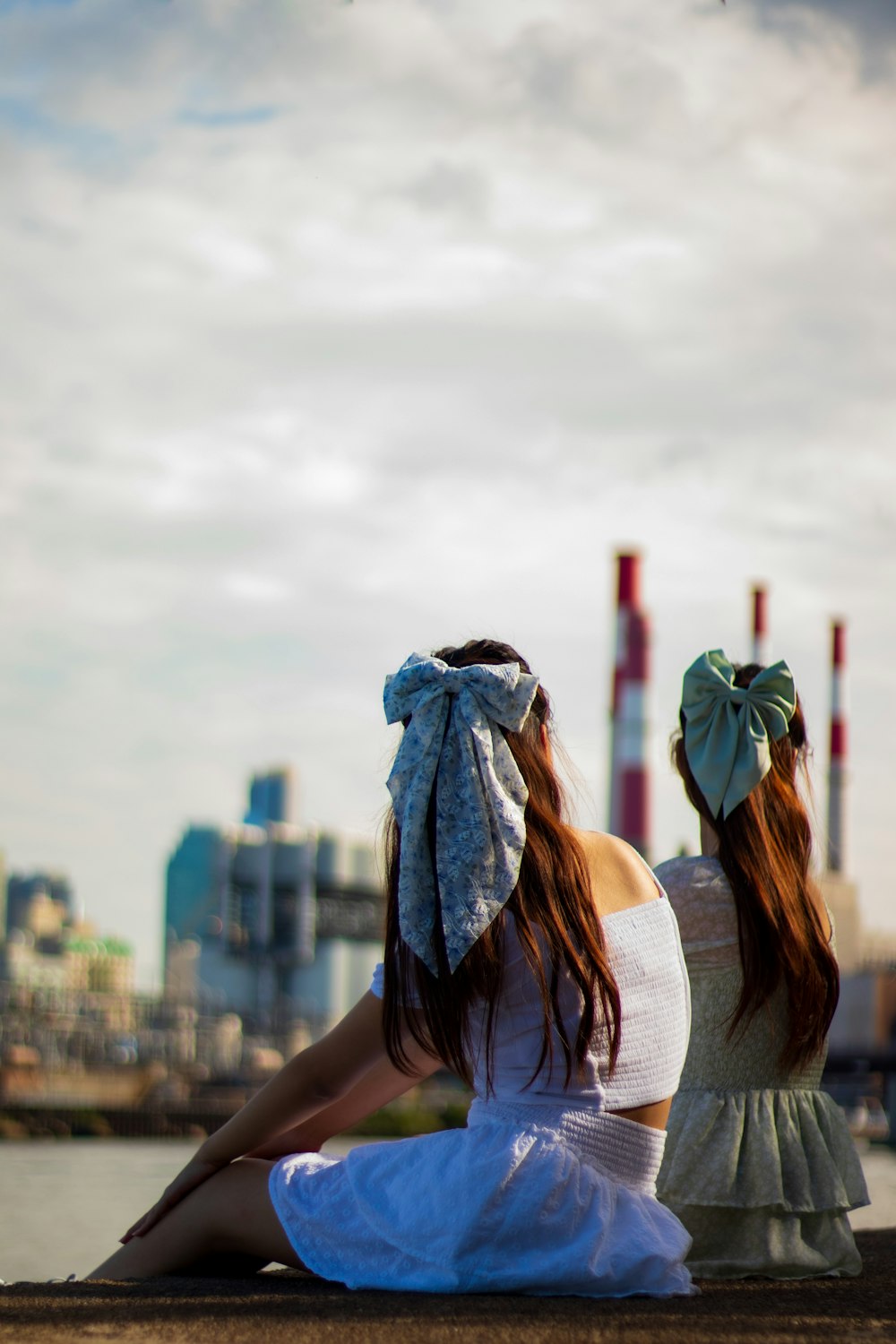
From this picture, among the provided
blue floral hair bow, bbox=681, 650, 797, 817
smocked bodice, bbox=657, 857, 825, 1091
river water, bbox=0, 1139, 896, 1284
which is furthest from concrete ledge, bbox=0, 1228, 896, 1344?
river water, bbox=0, 1139, 896, 1284

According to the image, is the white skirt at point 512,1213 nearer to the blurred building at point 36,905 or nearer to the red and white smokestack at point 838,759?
the red and white smokestack at point 838,759

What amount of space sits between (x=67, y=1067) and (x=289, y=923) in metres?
7.00

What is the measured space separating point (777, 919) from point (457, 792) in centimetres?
64

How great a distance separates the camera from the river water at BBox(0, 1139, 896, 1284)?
1167 centimetres

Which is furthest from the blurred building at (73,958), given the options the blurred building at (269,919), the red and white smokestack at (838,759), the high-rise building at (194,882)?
the red and white smokestack at (838,759)

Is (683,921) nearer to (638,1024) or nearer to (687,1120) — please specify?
(687,1120)

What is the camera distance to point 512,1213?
162 cm

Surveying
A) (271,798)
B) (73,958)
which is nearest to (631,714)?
(271,798)

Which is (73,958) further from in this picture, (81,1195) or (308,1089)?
(308,1089)

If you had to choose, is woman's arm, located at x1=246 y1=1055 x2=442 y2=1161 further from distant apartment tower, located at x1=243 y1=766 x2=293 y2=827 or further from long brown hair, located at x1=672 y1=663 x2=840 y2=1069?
distant apartment tower, located at x1=243 y1=766 x2=293 y2=827

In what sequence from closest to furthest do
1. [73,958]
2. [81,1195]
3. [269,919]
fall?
[81,1195]
[269,919]
[73,958]

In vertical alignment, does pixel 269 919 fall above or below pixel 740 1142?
below

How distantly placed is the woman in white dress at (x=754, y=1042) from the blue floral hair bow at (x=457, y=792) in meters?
0.54

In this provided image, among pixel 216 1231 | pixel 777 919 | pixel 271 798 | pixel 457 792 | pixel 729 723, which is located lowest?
pixel 216 1231
